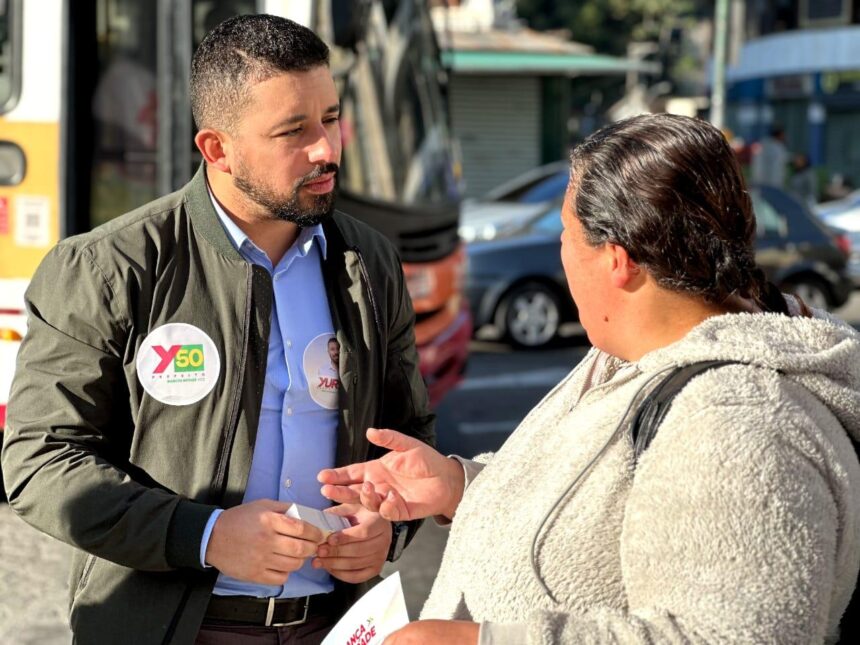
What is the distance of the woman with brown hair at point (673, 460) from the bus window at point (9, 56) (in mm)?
4497

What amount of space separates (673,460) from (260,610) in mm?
1156

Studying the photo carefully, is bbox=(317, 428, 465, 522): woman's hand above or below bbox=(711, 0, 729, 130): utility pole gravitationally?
below

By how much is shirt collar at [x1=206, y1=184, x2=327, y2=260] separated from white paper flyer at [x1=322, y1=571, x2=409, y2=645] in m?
0.82

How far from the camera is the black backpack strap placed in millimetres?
1726

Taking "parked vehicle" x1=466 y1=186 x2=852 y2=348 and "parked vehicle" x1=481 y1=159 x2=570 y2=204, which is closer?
"parked vehicle" x1=466 y1=186 x2=852 y2=348

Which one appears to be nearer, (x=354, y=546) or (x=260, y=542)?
(x=260, y=542)

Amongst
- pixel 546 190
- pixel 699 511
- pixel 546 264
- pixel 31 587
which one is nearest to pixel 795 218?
pixel 546 190

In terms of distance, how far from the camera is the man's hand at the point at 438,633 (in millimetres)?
1770

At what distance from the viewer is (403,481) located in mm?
2410

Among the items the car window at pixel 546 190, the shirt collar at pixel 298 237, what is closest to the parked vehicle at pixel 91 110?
the shirt collar at pixel 298 237

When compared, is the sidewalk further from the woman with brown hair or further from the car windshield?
the car windshield

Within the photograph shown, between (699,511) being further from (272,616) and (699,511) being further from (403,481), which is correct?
(272,616)

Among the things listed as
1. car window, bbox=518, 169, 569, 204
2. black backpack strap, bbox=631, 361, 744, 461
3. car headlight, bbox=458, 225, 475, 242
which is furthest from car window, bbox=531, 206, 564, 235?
black backpack strap, bbox=631, 361, 744, 461

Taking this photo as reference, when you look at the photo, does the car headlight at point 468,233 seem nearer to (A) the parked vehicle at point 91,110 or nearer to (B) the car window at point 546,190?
(B) the car window at point 546,190
